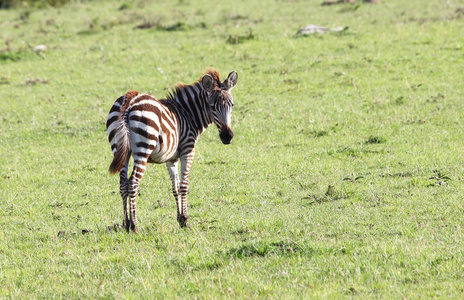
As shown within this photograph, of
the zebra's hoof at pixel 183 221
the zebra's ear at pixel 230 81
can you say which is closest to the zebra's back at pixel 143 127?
the zebra's hoof at pixel 183 221

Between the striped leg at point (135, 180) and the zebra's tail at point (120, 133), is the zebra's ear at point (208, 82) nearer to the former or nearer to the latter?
the zebra's tail at point (120, 133)

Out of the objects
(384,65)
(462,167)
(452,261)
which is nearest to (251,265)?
(452,261)

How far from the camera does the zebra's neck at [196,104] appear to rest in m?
10.7

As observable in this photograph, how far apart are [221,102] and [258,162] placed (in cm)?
430

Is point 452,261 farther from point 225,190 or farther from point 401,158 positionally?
point 401,158

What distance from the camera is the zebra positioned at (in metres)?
9.20

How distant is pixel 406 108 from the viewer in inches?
685

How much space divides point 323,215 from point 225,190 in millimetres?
2920

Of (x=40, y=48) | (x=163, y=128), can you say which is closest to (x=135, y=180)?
(x=163, y=128)

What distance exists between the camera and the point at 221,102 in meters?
10.3

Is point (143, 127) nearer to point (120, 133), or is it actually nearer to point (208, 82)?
point (120, 133)

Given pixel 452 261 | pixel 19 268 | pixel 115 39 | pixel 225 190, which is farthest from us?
pixel 115 39

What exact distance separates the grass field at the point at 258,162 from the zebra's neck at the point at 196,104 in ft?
5.88

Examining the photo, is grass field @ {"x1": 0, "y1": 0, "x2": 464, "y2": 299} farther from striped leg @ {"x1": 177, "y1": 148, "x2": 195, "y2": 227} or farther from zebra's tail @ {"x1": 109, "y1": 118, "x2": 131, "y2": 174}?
zebra's tail @ {"x1": 109, "y1": 118, "x2": 131, "y2": 174}
